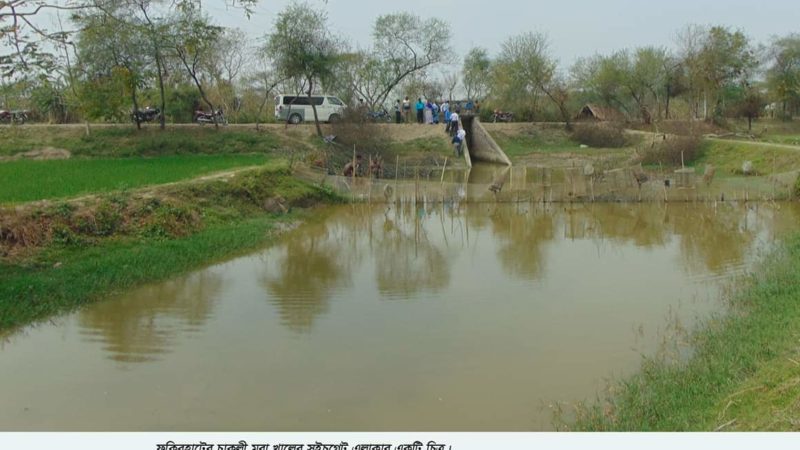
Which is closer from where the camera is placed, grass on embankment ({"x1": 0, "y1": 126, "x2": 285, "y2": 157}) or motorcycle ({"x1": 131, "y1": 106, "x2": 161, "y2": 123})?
grass on embankment ({"x1": 0, "y1": 126, "x2": 285, "y2": 157})

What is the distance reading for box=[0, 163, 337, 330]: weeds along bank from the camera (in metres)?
8.65

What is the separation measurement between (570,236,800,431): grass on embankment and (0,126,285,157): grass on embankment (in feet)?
68.8

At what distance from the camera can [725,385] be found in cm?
557

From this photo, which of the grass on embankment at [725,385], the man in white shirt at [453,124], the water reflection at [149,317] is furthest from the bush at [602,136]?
the water reflection at [149,317]

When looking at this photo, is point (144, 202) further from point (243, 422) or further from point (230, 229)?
point (243, 422)

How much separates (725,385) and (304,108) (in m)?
26.2

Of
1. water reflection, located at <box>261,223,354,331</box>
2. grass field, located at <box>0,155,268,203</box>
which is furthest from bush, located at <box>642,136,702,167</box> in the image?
water reflection, located at <box>261,223,354,331</box>

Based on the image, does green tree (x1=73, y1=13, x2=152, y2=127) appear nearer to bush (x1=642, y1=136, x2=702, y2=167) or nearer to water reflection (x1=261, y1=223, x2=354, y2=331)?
water reflection (x1=261, y1=223, x2=354, y2=331)

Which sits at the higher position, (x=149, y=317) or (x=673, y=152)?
(x=673, y=152)

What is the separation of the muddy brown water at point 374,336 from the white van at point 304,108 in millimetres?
17483

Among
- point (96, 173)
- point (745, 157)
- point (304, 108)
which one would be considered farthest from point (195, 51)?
point (745, 157)

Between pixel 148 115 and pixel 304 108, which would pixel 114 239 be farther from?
pixel 148 115

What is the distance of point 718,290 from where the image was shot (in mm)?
9188

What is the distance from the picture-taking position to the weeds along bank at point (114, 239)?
8.65 metres
